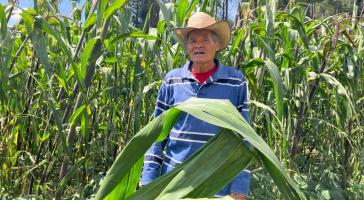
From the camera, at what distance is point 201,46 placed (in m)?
1.29

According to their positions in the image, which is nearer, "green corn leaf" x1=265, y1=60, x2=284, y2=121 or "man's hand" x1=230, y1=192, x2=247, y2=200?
"man's hand" x1=230, y1=192, x2=247, y2=200

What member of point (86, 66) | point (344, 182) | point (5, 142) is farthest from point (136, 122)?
point (344, 182)

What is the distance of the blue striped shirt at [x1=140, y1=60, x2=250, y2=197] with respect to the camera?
1.28m

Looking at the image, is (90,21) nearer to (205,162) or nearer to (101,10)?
(101,10)

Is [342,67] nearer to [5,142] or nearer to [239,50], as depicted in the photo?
[239,50]

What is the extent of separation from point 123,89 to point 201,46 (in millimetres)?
785

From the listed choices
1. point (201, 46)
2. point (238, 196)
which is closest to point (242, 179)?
point (238, 196)

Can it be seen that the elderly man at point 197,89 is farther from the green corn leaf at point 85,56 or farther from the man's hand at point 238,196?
the green corn leaf at point 85,56

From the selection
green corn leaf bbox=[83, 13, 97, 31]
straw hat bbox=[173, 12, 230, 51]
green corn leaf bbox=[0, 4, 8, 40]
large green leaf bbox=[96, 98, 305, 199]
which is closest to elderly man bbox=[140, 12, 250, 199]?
straw hat bbox=[173, 12, 230, 51]

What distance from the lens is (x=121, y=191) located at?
436mm

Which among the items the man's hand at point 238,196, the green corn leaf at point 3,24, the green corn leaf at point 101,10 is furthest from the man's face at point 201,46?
the green corn leaf at point 3,24

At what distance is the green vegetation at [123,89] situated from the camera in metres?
1.45

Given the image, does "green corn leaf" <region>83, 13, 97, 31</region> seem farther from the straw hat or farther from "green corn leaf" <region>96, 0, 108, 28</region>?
the straw hat

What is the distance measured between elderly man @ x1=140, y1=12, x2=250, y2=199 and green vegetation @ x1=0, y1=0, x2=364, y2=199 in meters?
0.18
